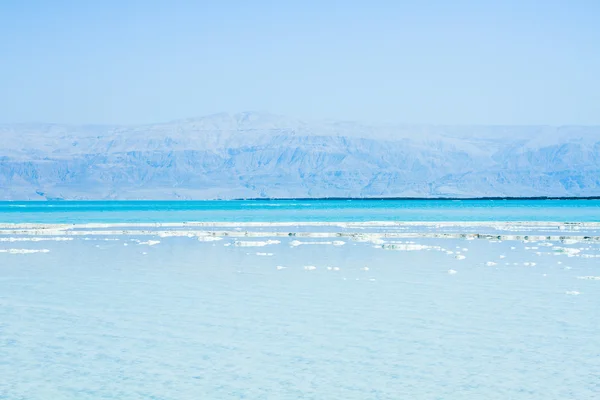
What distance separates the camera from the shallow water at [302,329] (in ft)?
38.1

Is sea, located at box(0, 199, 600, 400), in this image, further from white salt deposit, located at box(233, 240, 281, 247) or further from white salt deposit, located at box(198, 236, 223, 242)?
white salt deposit, located at box(198, 236, 223, 242)

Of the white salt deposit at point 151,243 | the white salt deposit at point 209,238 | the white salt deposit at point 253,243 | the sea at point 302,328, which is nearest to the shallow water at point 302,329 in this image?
the sea at point 302,328

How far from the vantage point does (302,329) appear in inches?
604

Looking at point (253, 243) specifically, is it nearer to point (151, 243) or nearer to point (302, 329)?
point (151, 243)

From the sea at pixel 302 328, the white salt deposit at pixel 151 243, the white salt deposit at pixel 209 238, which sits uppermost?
the sea at pixel 302 328

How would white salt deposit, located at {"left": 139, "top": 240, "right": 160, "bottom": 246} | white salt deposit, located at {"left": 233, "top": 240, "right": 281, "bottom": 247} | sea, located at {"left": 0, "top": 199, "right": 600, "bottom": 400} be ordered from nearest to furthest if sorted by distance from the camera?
1. sea, located at {"left": 0, "top": 199, "right": 600, "bottom": 400}
2. white salt deposit, located at {"left": 233, "top": 240, "right": 281, "bottom": 247}
3. white salt deposit, located at {"left": 139, "top": 240, "right": 160, "bottom": 246}

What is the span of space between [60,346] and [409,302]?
7508mm

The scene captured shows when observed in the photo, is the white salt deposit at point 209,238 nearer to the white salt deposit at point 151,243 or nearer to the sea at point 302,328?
the white salt deposit at point 151,243

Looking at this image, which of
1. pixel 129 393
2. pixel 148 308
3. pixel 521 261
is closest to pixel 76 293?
pixel 148 308

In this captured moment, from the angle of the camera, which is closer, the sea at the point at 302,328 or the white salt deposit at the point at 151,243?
the sea at the point at 302,328

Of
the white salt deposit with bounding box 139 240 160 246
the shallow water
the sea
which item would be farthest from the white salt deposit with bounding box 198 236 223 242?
the shallow water

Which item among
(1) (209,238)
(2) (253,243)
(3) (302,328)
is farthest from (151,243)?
(3) (302,328)

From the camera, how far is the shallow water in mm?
11625

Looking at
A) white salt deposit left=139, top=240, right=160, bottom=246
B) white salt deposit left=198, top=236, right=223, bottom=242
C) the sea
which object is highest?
the sea
